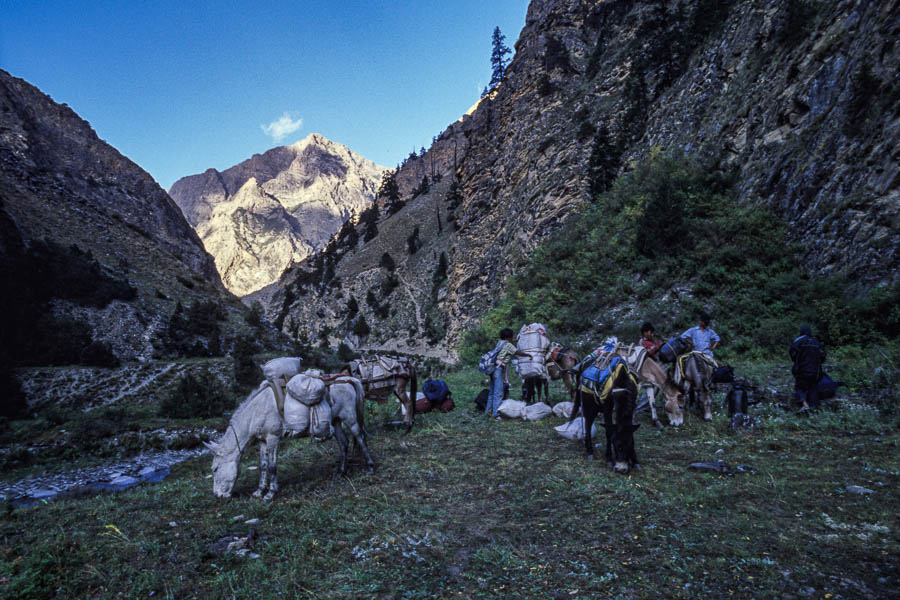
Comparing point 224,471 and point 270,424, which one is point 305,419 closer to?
point 270,424

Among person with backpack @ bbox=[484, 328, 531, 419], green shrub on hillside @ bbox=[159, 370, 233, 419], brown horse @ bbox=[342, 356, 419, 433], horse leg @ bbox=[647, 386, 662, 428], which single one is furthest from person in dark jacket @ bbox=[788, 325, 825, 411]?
green shrub on hillside @ bbox=[159, 370, 233, 419]

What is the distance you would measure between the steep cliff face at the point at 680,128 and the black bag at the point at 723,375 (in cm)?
544

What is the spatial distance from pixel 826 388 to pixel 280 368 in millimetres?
10531

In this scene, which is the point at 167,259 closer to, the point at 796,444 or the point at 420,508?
the point at 420,508

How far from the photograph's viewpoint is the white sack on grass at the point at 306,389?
6223mm

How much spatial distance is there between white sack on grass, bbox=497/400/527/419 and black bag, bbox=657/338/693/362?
12.4ft

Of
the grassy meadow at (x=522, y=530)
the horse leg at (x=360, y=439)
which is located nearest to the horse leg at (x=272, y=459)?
the grassy meadow at (x=522, y=530)

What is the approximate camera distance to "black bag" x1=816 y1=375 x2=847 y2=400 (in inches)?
304

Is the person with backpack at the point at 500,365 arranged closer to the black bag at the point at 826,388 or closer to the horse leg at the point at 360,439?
the horse leg at the point at 360,439

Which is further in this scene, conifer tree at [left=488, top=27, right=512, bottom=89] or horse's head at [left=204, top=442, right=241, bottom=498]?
conifer tree at [left=488, top=27, right=512, bottom=89]

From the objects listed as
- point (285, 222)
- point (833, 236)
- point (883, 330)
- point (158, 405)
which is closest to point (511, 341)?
point (883, 330)

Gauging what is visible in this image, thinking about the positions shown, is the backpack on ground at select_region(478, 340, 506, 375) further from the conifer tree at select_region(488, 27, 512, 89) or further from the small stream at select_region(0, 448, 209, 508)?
the conifer tree at select_region(488, 27, 512, 89)

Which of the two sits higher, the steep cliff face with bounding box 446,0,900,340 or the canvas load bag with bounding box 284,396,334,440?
the steep cliff face with bounding box 446,0,900,340

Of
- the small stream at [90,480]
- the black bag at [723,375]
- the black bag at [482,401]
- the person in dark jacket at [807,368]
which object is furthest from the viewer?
the black bag at [482,401]
